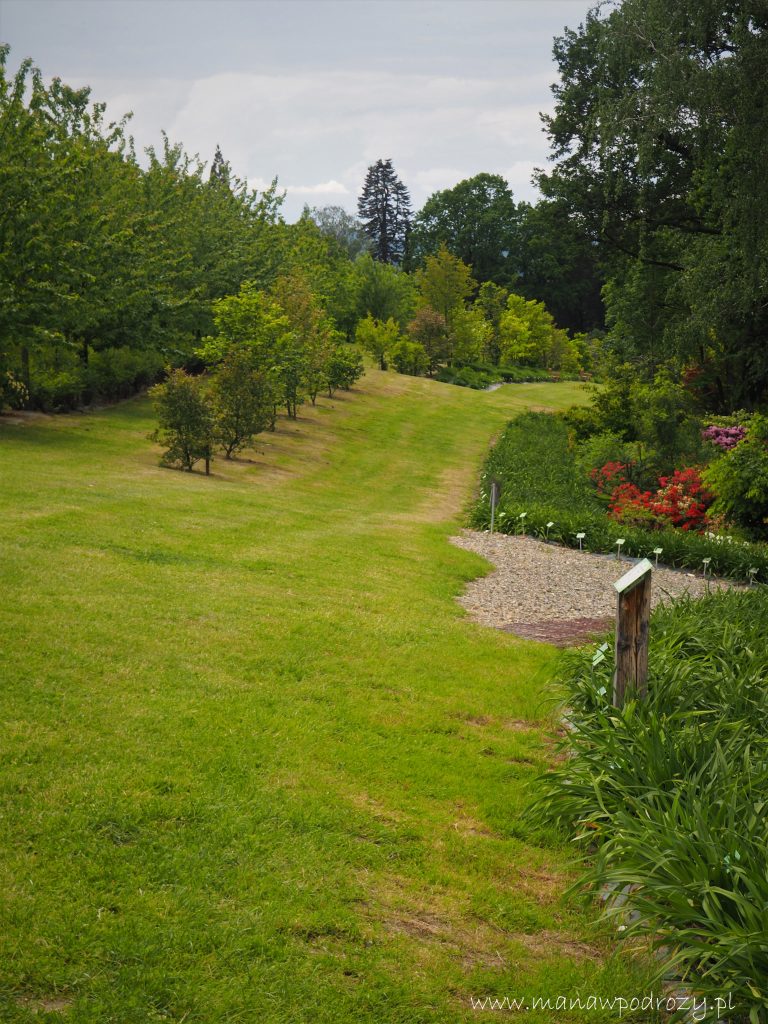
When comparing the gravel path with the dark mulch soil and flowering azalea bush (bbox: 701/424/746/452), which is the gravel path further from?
flowering azalea bush (bbox: 701/424/746/452)

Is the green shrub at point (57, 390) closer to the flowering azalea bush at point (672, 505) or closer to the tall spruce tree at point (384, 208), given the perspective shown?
the flowering azalea bush at point (672, 505)

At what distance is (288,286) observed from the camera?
102ft

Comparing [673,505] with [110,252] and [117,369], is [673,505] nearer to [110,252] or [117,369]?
[110,252]

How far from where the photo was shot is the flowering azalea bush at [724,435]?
→ 18141mm

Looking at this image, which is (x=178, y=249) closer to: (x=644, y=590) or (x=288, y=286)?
(x=288, y=286)

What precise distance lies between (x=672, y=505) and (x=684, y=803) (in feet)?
45.6

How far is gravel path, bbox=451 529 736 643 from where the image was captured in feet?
31.0

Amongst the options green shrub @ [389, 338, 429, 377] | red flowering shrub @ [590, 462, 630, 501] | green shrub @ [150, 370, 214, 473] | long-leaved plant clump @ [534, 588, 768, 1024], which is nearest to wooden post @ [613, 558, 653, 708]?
long-leaved plant clump @ [534, 588, 768, 1024]

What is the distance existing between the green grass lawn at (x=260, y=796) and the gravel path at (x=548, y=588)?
70 centimetres

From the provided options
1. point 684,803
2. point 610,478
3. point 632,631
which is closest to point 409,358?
point 610,478

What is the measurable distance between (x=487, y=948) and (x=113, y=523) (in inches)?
320

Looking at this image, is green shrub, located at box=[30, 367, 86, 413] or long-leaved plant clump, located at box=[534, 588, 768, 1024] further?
green shrub, located at box=[30, 367, 86, 413]

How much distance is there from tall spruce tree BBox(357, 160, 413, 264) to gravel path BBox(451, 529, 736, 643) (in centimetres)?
7642

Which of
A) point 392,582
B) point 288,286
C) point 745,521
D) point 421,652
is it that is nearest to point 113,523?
point 392,582
